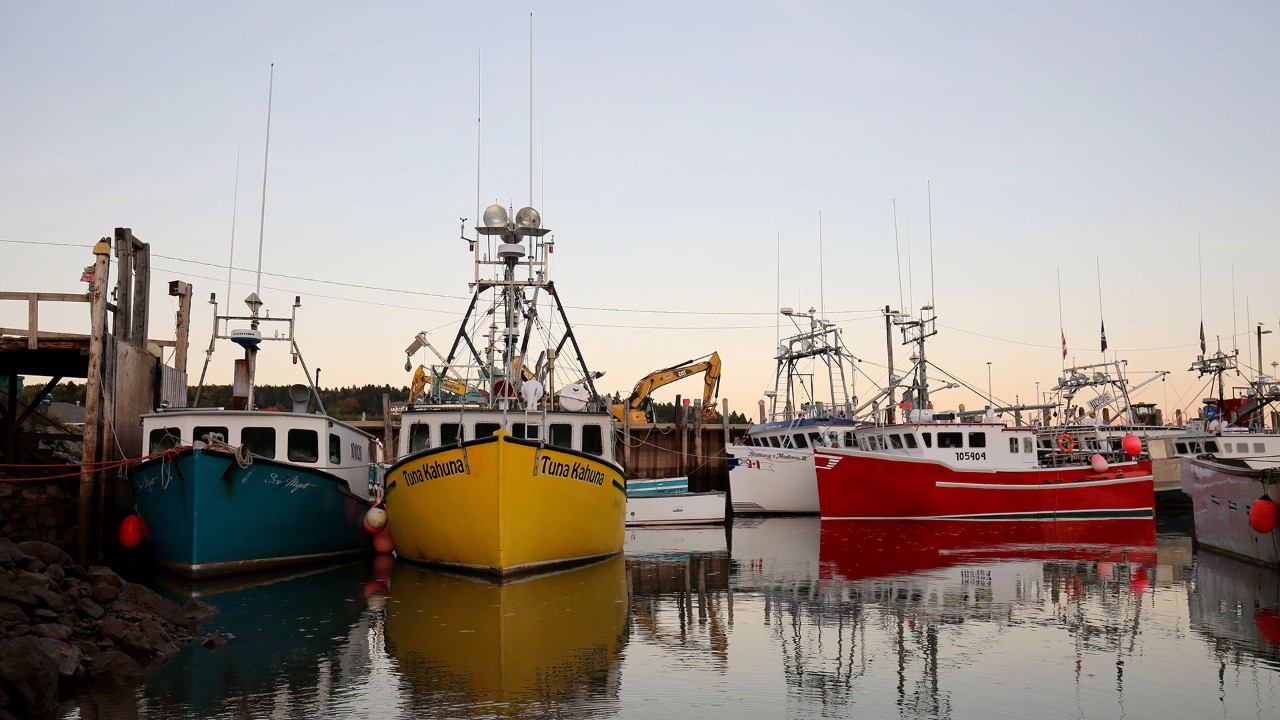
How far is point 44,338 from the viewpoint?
768 inches

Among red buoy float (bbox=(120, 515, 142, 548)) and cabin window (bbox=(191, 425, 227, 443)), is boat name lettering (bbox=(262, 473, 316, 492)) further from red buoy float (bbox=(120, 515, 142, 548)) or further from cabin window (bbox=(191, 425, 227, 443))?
red buoy float (bbox=(120, 515, 142, 548))

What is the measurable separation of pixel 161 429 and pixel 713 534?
16.1m

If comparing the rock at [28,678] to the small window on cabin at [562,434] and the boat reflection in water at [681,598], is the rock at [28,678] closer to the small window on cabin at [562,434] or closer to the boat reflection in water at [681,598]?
the boat reflection in water at [681,598]

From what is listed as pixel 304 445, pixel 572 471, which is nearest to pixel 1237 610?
pixel 572 471

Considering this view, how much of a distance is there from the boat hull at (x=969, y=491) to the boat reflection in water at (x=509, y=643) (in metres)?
16.2

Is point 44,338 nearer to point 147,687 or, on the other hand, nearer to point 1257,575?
point 147,687

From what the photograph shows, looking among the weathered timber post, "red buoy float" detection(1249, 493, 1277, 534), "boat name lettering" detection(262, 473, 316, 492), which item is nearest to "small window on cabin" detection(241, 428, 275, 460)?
"boat name lettering" detection(262, 473, 316, 492)

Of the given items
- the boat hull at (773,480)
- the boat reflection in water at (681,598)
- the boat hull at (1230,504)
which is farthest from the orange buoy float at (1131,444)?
the boat reflection in water at (681,598)

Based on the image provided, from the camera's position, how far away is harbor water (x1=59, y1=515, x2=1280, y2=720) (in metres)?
9.51

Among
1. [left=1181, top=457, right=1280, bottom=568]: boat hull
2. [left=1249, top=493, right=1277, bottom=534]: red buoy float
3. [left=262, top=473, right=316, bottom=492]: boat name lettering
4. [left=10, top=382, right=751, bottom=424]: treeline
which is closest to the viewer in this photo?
[left=1249, top=493, right=1277, bottom=534]: red buoy float

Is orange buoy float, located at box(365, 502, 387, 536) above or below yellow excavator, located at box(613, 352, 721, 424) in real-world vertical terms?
below

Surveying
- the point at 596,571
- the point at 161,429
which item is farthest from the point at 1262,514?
the point at 161,429

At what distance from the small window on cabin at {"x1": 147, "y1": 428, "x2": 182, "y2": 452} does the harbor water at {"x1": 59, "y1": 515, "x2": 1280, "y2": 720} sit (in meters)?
2.82

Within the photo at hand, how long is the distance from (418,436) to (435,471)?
9.83 feet
